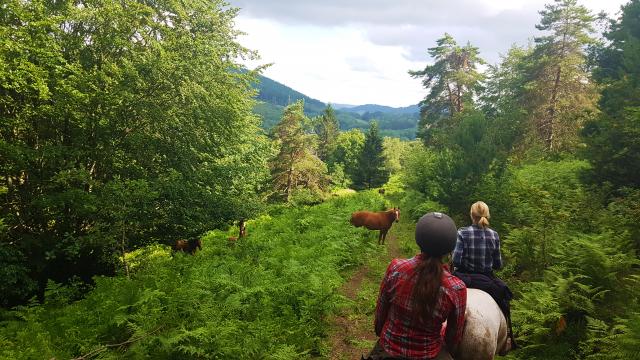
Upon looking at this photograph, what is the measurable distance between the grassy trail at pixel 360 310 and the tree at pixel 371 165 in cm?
3402

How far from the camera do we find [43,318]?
8.32 metres

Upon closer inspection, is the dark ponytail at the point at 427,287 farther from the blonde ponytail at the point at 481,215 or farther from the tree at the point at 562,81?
the tree at the point at 562,81

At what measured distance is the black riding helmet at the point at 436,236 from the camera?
294cm

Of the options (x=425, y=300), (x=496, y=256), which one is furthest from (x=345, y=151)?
(x=425, y=300)

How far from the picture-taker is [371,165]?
49.5 m

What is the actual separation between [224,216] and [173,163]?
2977 millimetres

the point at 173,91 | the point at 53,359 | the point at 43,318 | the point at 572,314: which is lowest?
the point at 43,318

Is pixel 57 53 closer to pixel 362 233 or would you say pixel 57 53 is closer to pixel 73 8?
pixel 73 8

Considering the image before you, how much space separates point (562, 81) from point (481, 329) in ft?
98.3

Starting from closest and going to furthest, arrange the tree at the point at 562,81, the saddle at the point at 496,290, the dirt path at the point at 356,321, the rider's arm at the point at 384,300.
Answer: the rider's arm at the point at 384,300 < the saddle at the point at 496,290 < the dirt path at the point at 356,321 < the tree at the point at 562,81

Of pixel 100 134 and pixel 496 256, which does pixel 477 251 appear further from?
pixel 100 134

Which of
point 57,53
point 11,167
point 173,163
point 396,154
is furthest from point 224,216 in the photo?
point 396,154

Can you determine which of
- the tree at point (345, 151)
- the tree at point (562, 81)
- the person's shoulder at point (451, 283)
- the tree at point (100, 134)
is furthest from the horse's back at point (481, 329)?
the tree at point (345, 151)

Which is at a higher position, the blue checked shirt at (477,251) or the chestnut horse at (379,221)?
the blue checked shirt at (477,251)
